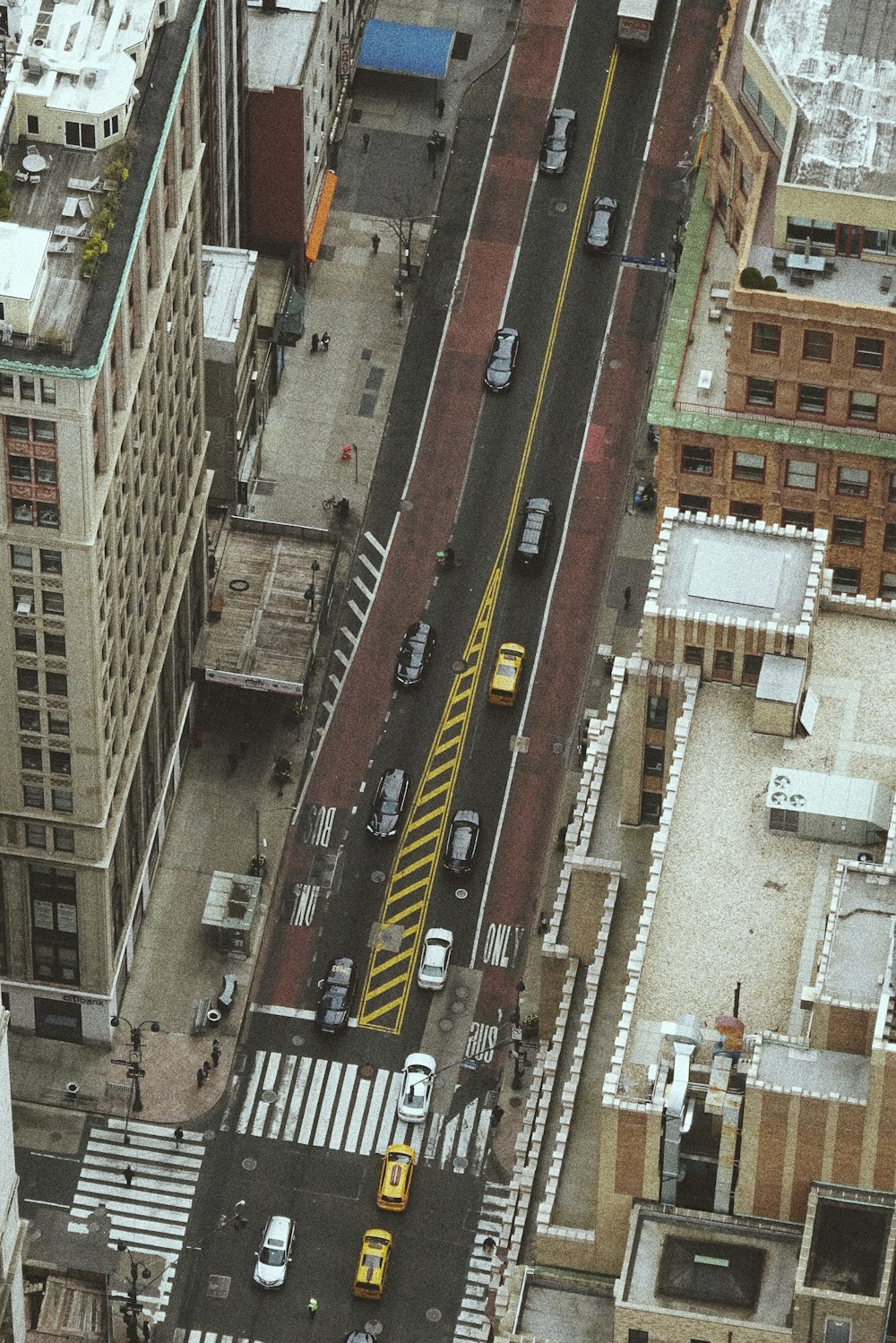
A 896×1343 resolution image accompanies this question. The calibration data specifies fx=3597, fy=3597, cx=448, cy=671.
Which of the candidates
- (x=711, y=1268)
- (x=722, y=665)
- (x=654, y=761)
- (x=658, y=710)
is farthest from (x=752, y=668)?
(x=711, y=1268)

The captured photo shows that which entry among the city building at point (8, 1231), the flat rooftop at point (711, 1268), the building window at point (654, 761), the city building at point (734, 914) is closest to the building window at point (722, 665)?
the city building at point (734, 914)

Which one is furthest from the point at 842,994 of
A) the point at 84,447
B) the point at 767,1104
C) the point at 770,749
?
the point at 84,447

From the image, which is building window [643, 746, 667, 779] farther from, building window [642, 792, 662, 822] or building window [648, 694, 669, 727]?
building window [648, 694, 669, 727]

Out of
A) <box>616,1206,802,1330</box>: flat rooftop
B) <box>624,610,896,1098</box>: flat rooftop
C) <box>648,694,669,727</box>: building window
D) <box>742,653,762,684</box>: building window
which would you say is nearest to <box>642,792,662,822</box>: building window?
<box>648,694,669,727</box>: building window

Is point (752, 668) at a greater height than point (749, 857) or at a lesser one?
greater

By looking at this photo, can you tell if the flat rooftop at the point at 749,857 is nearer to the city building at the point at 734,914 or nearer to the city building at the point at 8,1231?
the city building at the point at 734,914

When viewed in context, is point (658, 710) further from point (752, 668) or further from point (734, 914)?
point (734, 914)

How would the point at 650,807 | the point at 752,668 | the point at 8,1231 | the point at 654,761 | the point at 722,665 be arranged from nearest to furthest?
the point at 8,1231 < the point at 752,668 < the point at 722,665 < the point at 654,761 < the point at 650,807
